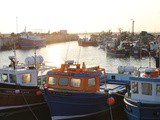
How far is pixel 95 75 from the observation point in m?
22.0

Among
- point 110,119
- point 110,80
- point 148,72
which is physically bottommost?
point 110,119

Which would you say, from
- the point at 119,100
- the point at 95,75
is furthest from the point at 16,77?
the point at 119,100

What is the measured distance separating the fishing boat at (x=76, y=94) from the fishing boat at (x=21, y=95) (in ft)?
8.38

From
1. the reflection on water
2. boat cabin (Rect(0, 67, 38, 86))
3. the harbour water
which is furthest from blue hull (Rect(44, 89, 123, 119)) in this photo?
the reflection on water

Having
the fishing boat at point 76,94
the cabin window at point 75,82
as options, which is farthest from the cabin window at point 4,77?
the cabin window at point 75,82

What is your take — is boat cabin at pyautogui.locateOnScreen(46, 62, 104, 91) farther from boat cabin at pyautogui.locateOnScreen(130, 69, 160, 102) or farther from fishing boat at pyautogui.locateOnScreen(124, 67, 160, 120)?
boat cabin at pyautogui.locateOnScreen(130, 69, 160, 102)

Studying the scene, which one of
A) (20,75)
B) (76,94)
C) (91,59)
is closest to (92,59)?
(91,59)

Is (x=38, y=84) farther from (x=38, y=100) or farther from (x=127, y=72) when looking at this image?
(x=127, y=72)

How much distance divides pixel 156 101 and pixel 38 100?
1049 centimetres

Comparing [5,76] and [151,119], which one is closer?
→ [151,119]

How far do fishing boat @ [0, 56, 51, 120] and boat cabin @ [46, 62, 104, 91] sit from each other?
2323 millimetres

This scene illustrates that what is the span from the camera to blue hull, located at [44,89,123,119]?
68.9ft

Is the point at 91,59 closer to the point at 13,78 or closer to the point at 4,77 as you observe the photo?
the point at 4,77

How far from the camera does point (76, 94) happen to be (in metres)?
20.8
